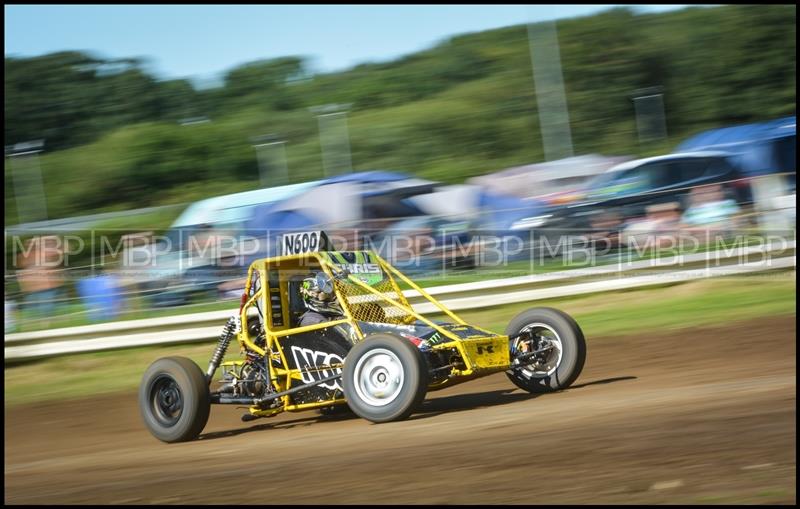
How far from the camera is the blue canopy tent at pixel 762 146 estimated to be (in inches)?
518

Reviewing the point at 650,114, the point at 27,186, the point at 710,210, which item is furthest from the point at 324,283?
the point at 27,186

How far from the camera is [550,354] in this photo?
8047 mm

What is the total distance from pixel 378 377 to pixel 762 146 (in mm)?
8728

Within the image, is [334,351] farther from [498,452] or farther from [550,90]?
[550,90]

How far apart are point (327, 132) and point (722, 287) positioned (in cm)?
1267

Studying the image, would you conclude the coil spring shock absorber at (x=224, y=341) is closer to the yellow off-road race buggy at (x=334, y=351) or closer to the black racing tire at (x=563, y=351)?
the yellow off-road race buggy at (x=334, y=351)

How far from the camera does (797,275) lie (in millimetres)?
11828

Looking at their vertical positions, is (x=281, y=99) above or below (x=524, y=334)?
above

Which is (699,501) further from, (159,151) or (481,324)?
(159,151)

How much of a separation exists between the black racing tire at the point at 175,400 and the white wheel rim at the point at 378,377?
155cm

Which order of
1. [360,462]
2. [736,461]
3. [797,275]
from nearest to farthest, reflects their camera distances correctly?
[736,461]
[360,462]
[797,275]

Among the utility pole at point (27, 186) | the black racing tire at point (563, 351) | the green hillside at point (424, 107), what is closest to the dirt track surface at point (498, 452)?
the black racing tire at point (563, 351)

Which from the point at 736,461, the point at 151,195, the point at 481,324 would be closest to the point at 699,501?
the point at 736,461

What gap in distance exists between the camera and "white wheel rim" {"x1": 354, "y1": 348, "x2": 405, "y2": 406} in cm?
705
